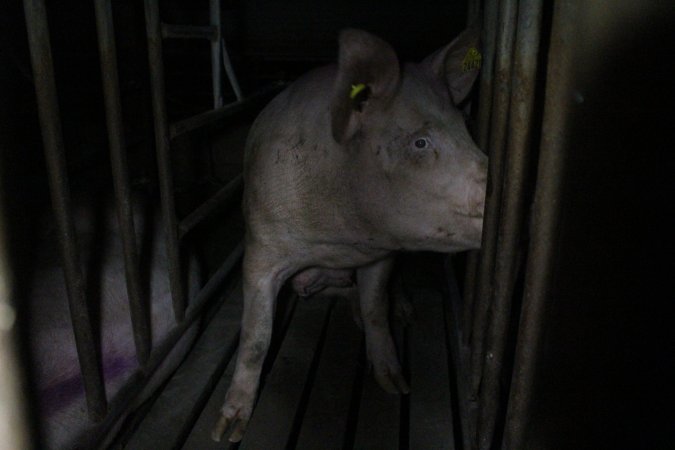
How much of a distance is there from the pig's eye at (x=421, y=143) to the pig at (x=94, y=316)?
88 centimetres

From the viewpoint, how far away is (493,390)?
1.34 meters

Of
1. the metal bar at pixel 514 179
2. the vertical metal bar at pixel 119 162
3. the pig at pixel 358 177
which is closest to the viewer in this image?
the metal bar at pixel 514 179

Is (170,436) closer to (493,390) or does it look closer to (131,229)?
(131,229)

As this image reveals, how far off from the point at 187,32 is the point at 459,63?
2.79 ft

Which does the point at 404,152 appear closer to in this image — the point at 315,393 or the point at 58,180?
the point at 58,180

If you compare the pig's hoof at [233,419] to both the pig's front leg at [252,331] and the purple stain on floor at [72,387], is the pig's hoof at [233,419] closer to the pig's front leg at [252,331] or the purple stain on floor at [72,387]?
the pig's front leg at [252,331]

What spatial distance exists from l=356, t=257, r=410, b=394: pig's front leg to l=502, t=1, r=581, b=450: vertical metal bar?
3.84ft

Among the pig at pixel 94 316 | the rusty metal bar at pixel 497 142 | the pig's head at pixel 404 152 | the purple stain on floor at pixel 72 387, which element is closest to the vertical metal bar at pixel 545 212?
the rusty metal bar at pixel 497 142

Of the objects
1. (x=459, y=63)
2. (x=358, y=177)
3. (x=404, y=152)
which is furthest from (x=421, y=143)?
(x=459, y=63)

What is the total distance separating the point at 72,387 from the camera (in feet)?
5.74

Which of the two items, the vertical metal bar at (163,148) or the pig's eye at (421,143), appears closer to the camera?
the pig's eye at (421,143)

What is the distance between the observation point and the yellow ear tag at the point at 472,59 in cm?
182

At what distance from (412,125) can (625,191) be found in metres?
1.02

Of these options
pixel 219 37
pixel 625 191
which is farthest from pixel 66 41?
pixel 625 191
